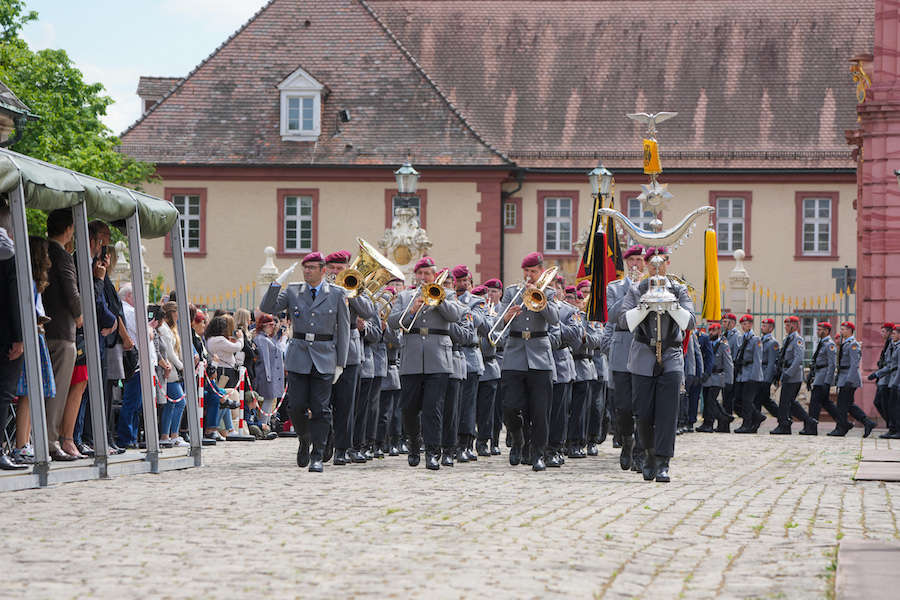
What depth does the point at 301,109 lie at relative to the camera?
4619 centimetres

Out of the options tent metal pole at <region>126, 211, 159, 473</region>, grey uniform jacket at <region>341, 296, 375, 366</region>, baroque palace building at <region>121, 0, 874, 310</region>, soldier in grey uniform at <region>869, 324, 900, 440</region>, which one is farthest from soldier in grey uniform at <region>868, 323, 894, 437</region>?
baroque palace building at <region>121, 0, 874, 310</region>

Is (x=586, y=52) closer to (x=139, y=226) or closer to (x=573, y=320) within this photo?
(x=573, y=320)

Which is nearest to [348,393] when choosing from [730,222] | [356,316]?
[356,316]

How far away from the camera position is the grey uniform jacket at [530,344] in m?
15.2

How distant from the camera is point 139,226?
44.3ft

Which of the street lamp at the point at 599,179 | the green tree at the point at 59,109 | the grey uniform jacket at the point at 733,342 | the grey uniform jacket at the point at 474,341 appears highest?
the green tree at the point at 59,109

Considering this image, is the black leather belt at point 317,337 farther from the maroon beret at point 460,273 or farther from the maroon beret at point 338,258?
the maroon beret at point 460,273

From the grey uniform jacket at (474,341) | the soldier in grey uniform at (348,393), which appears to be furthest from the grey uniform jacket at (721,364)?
the soldier in grey uniform at (348,393)

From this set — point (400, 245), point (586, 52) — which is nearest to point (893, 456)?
point (400, 245)

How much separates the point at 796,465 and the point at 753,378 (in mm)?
10332

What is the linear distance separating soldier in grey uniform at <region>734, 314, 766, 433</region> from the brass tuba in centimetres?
1330

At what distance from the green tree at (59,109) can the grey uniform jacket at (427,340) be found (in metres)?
29.5

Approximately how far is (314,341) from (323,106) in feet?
106

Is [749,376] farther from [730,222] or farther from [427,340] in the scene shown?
[730,222]
